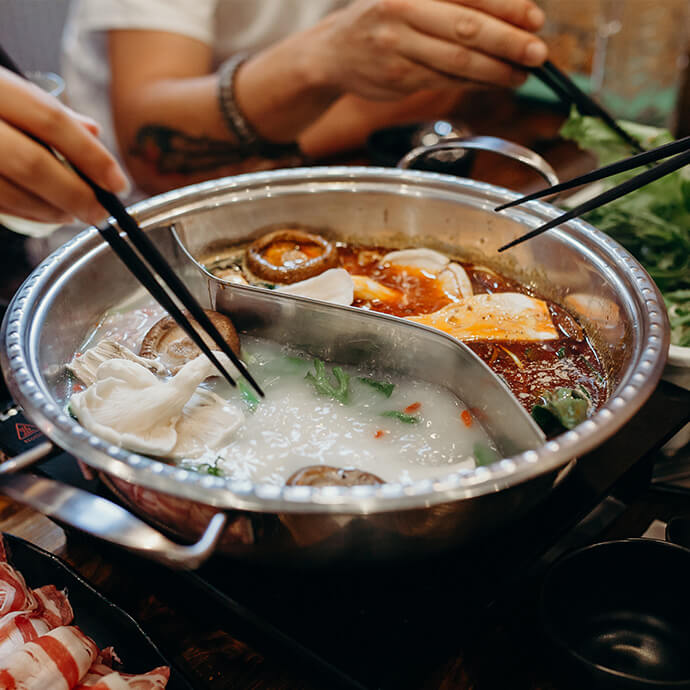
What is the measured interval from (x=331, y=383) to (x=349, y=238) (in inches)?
31.8

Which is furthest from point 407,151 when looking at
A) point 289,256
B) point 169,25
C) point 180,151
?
point 169,25

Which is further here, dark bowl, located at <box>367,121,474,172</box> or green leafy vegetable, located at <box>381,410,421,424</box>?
dark bowl, located at <box>367,121,474,172</box>

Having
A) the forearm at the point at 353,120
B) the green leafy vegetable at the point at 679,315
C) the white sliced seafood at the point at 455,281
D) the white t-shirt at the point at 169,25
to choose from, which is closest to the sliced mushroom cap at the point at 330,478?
the white sliced seafood at the point at 455,281

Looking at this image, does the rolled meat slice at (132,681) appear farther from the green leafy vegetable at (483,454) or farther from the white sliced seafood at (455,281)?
the white sliced seafood at (455,281)

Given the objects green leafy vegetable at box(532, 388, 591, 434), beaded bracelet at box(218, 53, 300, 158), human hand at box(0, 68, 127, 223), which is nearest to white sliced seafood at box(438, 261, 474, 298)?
green leafy vegetable at box(532, 388, 591, 434)

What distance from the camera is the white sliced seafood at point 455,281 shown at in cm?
209

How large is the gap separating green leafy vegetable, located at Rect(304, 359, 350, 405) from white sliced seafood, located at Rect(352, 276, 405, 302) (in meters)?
0.37

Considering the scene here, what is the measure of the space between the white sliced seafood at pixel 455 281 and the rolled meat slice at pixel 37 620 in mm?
1377

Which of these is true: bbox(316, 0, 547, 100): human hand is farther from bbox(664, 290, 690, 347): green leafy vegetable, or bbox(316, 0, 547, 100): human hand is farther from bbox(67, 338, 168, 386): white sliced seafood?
bbox(67, 338, 168, 386): white sliced seafood

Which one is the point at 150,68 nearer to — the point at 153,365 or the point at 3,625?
the point at 153,365

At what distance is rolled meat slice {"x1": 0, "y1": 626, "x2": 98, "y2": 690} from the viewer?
129 cm

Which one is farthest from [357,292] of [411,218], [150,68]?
[150,68]

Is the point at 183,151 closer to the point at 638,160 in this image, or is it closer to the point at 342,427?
the point at 342,427

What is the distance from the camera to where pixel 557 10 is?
4.87 m
